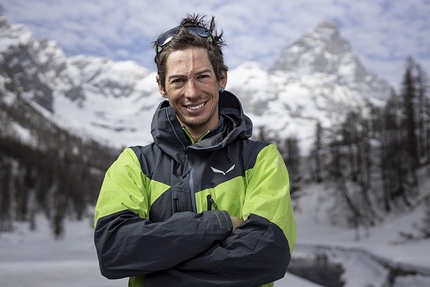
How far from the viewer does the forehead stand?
241 centimetres

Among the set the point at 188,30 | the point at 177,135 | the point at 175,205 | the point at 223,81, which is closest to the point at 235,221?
the point at 175,205

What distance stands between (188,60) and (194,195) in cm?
79

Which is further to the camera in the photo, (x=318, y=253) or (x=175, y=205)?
(x=318, y=253)

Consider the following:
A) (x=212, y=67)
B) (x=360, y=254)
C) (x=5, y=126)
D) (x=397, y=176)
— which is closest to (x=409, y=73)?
(x=397, y=176)

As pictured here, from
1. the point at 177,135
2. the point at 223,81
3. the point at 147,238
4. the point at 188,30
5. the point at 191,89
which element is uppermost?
the point at 188,30

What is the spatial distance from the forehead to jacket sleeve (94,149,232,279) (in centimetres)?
83

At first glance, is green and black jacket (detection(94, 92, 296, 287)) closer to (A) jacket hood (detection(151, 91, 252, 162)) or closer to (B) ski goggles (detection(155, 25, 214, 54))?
(A) jacket hood (detection(151, 91, 252, 162))

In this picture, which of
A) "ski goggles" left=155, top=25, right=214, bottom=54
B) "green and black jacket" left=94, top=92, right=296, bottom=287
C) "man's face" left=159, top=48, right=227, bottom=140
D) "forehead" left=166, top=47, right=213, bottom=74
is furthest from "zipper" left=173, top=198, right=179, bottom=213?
"ski goggles" left=155, top=25, right=214, bottom=54

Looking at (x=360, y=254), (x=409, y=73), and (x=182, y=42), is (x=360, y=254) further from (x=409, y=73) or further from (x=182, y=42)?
(x=409, y=73)

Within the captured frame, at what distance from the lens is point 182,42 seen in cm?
244

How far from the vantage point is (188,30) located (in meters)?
2.47

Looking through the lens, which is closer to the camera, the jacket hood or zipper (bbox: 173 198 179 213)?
zipper (bbox: 173 198 179 213)

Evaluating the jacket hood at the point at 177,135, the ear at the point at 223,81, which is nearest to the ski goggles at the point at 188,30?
the ear at the point at 223,81

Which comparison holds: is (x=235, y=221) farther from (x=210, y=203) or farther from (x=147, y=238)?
(x=147, y=238)
